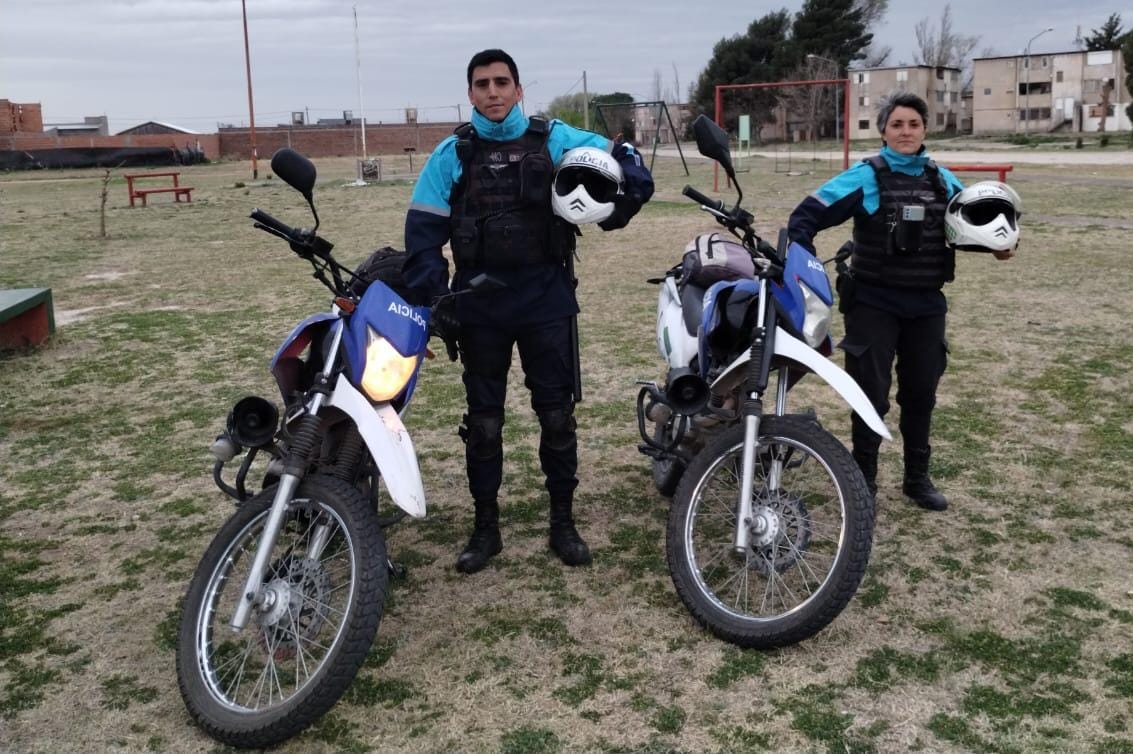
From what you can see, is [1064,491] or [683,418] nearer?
[683,418]

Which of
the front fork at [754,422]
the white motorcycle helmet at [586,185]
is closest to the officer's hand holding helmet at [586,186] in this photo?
the white motorcycle helmet at [586,185]

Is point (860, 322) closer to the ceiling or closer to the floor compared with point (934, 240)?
closer to the floor

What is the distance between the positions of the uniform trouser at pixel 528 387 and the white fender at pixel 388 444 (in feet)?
2.28

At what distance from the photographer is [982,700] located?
107 inches

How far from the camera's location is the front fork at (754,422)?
9.89 feet

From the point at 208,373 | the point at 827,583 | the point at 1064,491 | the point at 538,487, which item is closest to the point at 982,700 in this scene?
the point at 827,583

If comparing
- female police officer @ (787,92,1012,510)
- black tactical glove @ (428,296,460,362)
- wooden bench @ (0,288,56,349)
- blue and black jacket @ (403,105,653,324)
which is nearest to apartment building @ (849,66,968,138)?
wooden bench @ (0,288,56,349)

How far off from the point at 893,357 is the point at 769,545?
4.30 feet

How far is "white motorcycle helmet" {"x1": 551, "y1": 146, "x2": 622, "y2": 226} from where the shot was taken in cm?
321

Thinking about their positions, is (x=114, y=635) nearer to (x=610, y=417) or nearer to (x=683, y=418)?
(x=683, y=418)

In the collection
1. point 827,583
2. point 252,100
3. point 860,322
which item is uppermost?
point 252,100

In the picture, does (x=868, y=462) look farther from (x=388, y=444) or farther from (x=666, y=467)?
(x=388, y=444)

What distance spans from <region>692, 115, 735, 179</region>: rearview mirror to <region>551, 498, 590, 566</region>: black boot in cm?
149

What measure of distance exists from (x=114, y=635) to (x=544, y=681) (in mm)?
1474
